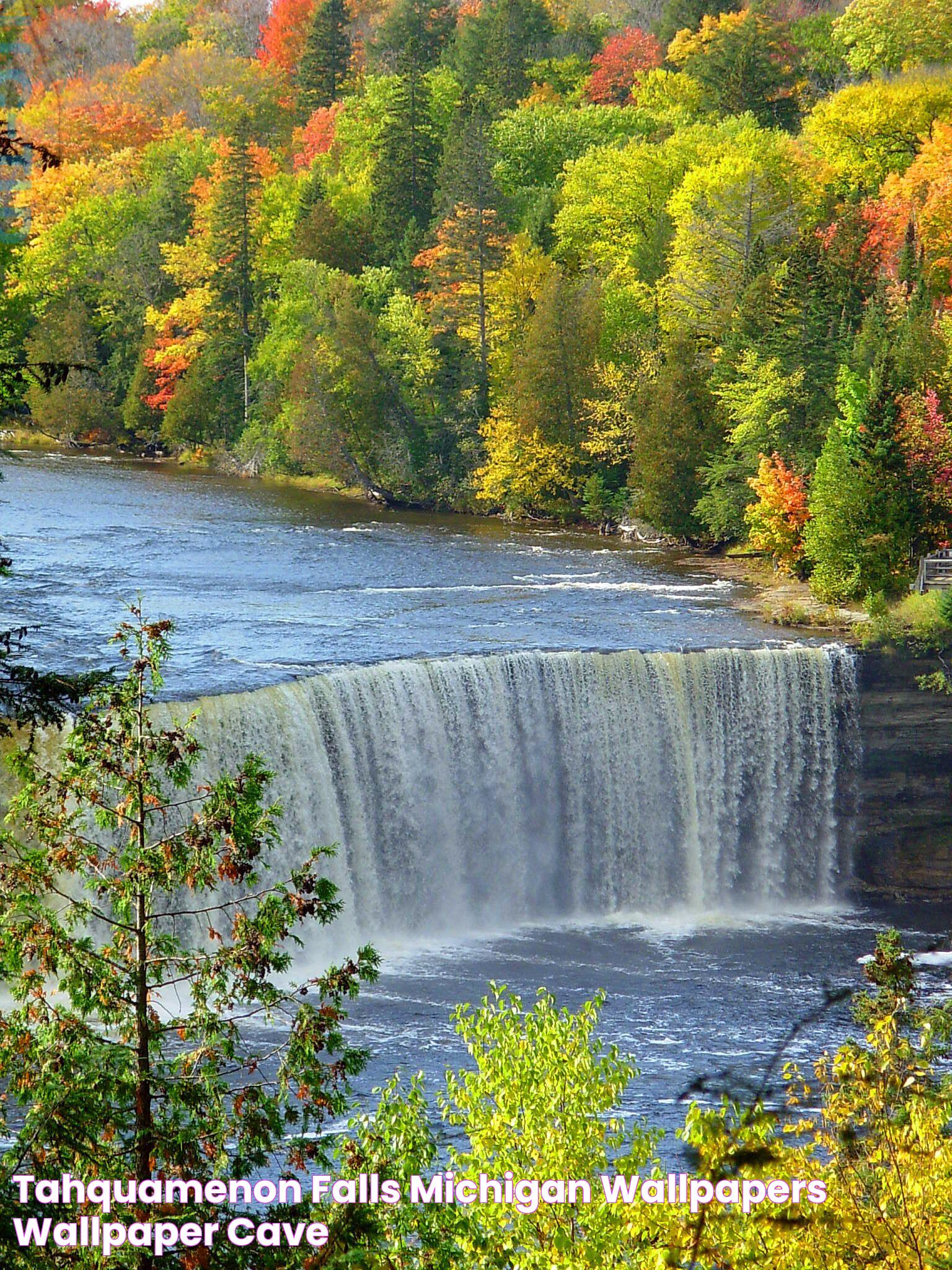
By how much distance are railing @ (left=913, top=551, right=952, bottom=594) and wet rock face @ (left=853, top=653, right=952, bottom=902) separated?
3.55m

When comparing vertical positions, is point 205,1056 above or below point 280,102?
below

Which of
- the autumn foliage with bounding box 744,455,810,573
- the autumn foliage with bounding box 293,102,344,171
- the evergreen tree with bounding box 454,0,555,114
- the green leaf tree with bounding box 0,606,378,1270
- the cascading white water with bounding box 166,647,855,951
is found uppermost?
the evergreen tree with bounding box 454,0,555,114

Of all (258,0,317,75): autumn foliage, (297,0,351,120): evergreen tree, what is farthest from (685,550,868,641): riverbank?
(258,0,317,75): autumn foliage

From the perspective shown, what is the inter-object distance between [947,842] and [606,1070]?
61.4ft

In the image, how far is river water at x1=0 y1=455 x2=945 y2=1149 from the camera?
881 inches

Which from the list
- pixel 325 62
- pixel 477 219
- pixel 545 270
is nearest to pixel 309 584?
pixel 545 270

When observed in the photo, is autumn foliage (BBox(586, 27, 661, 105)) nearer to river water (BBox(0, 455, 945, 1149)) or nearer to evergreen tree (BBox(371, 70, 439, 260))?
evergreen tree (BBox(371, 70, 439, 260))

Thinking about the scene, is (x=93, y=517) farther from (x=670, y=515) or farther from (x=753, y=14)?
(x=753, y=14)

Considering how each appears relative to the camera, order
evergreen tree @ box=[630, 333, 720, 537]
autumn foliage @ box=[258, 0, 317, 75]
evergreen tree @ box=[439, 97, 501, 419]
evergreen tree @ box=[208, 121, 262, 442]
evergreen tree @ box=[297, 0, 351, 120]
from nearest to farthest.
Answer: evergreen tree @ box=[630, 333, 720, 537] → evergreen tree @ box=[439, 97, 501, 419] → evergreen tree @ box=[208, 121, 262, 442] → evergreen tree @ box=[297, 0, 351, 120] → autumn foliage @ box=[258, 0, 317, 75]

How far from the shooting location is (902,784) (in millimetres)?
29391

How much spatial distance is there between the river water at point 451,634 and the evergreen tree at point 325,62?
1284 inches

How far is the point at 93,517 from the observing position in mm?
43781

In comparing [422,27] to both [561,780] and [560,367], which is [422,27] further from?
[561,780]

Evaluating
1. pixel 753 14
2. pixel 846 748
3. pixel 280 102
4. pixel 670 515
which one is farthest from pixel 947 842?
pixel 280 102
